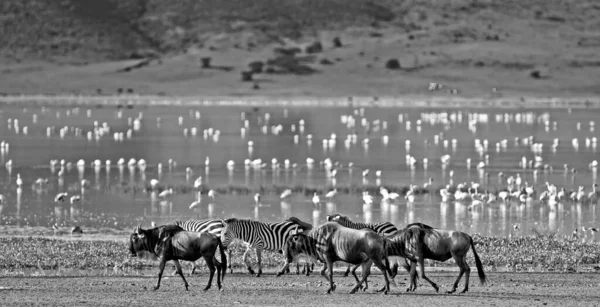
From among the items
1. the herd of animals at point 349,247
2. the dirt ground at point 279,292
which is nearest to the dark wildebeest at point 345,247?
the herd of animals at point 349,247

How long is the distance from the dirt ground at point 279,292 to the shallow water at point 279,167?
301 inches

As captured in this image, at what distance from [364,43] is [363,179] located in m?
90.3

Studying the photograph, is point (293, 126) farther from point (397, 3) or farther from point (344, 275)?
point (397, 3)

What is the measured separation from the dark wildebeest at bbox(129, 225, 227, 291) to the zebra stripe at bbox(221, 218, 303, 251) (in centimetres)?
213

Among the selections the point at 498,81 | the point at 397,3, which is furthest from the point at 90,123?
the point at 397,3

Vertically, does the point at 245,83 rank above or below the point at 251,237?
above

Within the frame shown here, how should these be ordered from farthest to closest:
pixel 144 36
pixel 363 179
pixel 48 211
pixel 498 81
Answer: pixel 144 36 < pixel 498 81 < pixel 363 179 < pixel 48 211

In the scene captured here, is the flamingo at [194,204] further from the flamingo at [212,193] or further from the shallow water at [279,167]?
the flamingo at [212,193]

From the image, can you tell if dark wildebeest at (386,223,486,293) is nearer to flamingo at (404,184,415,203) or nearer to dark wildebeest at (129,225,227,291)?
dark wildebeest at (129,225,227,291)

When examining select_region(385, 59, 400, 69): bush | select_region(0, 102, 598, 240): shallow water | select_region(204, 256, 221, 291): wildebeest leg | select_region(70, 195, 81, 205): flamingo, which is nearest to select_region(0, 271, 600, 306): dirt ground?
select_region(204, 256, 221, 291): wildebeest leg

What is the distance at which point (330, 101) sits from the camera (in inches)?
4156

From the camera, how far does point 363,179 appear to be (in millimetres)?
39688

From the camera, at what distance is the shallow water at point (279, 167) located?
97.2 ft

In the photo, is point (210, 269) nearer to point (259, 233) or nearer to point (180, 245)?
point (180, 245)
